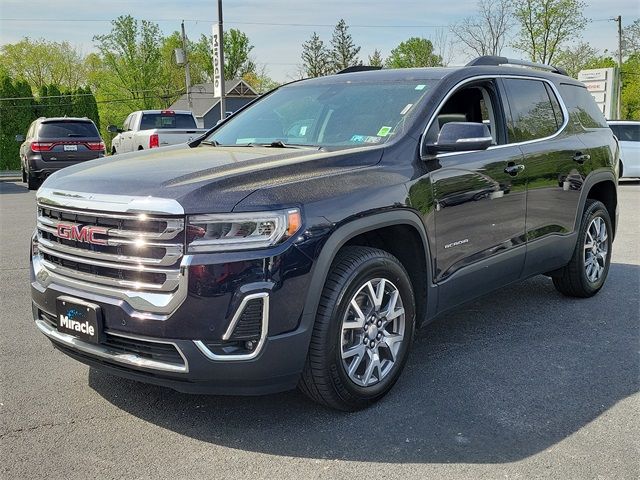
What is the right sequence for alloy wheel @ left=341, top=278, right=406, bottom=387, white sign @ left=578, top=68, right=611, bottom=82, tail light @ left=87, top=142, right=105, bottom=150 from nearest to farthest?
1. alloy wheel @ left=341, top=278, right=406, bottom=387
2. tail light @ left=87, top=142, right=105, bottom=150
3. white sign @ left=578, top=68, right=611, bottom=82

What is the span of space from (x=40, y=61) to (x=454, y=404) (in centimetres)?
6856

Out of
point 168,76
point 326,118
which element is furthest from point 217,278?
point 168,76

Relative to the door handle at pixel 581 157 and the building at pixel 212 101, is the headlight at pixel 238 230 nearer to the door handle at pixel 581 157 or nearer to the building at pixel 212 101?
the door handle at pixel 581 157

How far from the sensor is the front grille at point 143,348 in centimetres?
289

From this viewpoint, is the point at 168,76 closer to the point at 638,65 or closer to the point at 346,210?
the point at 638,65

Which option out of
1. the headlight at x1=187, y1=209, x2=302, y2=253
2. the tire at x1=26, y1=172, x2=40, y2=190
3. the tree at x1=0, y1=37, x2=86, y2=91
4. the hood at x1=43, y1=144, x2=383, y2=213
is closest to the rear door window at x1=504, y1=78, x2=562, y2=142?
the hood at x1=43, y1=144, x2=383, y2=213

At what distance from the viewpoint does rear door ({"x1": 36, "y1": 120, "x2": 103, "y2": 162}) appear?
1573 cm

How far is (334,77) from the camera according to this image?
479 cm

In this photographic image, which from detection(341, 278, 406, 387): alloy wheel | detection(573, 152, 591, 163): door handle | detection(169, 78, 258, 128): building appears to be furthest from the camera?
detection(169, 78, 258, 128): building

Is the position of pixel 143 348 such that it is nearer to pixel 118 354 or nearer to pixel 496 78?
pixel 118 354

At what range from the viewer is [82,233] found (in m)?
3.07

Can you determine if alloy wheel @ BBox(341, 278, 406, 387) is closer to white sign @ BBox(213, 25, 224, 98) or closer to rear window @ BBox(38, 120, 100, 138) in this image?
rear window @ BBox(38, 120, 100, 138)

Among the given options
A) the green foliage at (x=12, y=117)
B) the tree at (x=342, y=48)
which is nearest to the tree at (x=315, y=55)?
the tree at (x=342, y=48)

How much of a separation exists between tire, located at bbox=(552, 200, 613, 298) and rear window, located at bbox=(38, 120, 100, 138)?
13.6 meters
